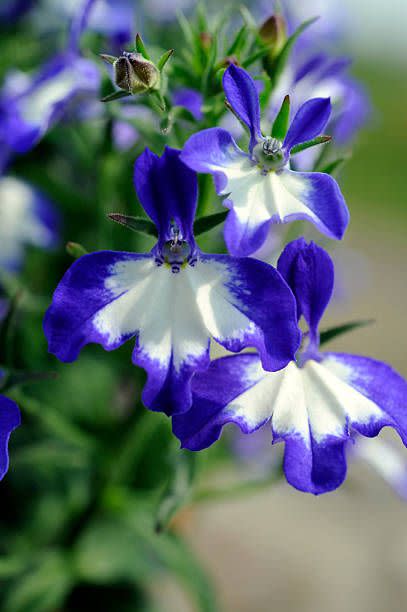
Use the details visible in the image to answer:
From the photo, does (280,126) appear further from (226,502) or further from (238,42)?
(226,502)

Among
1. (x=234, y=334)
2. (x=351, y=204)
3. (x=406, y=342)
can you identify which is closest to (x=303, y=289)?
(x=234, y=334)

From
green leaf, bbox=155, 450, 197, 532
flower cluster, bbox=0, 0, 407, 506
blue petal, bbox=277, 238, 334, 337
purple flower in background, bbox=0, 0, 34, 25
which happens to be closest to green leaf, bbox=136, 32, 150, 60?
flower cluster, bbox=0, 0, 407, 506

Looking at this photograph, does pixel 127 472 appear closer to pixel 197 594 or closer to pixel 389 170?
pixel 197 594

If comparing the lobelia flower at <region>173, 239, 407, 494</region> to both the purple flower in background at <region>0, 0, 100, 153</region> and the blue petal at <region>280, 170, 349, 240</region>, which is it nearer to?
the blue petal at <region>280, 170, 349, 240</region>

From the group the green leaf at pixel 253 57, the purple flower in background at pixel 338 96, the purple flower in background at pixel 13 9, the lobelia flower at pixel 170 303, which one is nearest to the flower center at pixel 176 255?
the lobelia flower at pixel 170 303

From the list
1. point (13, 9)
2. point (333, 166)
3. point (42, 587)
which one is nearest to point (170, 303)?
point (333, 166)
